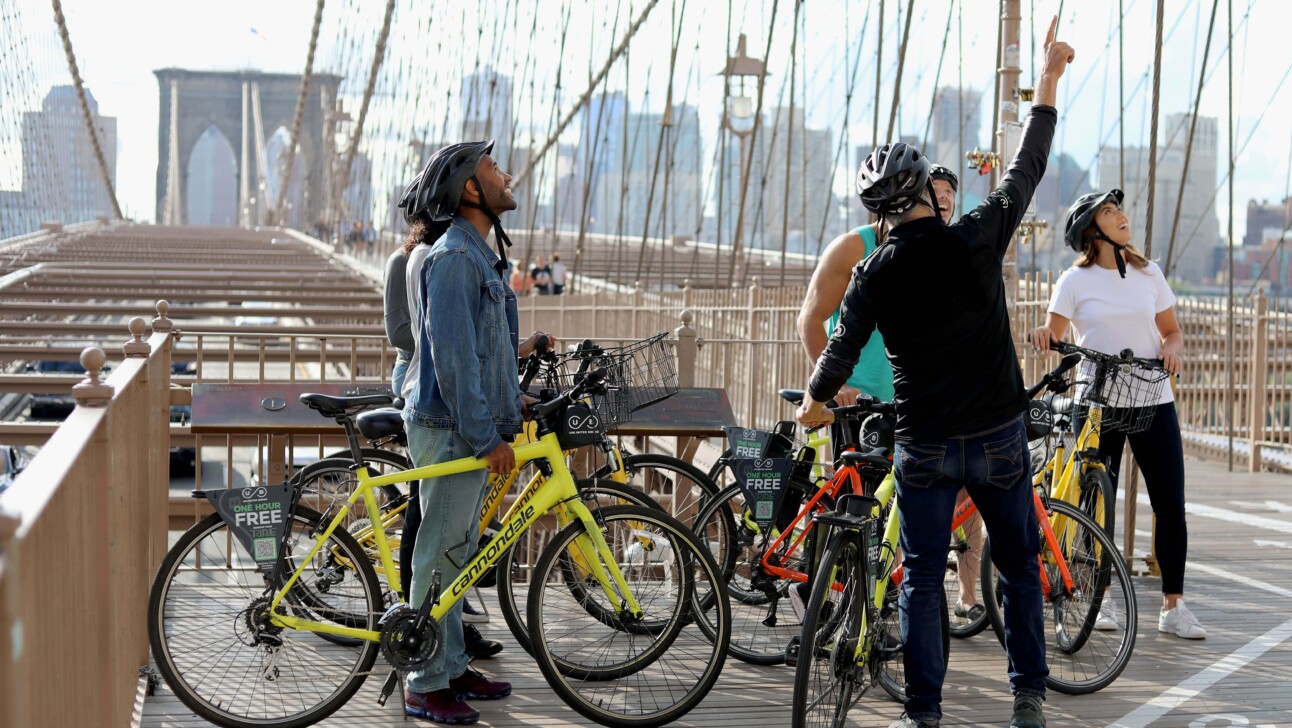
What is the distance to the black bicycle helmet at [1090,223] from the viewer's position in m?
4.43

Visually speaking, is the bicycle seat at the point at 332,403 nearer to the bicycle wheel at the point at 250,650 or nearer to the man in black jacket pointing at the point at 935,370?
the bicycle wheel at the point at 250,650

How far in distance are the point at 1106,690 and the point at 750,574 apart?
1015 mm

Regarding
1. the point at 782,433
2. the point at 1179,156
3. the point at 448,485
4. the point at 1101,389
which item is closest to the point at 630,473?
the point at 782,433

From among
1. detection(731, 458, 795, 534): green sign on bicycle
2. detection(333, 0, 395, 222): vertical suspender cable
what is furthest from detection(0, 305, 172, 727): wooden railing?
detection(333, 0, 395, 222): vertical suspender cable

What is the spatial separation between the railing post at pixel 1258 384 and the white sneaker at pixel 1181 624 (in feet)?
19.7

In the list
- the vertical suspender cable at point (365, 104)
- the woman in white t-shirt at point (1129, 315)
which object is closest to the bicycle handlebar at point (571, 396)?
the woman in white t-shirt at point (1129, 315)

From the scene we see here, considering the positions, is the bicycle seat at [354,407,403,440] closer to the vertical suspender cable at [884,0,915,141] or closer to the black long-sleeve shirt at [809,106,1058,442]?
the black long-sleeve shirt at [809,106,1058,442]

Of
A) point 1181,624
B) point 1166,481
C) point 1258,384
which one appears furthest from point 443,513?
point 1258,384

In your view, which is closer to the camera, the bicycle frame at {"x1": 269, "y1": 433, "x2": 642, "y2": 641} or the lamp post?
the bicycle frame at {"x1": 269, "y1": 433, "x2": 642, "y2": 641}

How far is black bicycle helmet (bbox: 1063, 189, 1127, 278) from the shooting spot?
443 cm

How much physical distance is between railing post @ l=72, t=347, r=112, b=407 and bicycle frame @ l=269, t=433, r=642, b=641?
0.89 m

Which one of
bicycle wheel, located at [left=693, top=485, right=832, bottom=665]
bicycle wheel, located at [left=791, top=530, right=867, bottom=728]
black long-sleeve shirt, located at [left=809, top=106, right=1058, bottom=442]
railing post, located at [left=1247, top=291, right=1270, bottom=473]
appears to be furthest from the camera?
railing post, located at [left=1247, top=291, right=1270, bottom=473]

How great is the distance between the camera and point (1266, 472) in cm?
1015

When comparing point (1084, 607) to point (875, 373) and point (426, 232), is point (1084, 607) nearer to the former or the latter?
point (875, 373)
